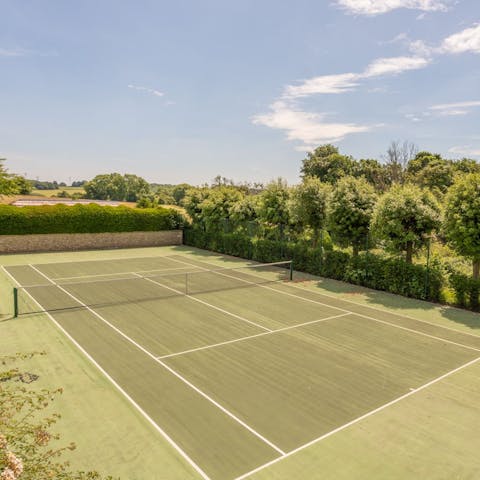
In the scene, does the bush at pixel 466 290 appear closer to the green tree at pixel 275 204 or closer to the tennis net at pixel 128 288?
the tennis net at pixel 128 288

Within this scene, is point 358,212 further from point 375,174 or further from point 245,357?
point 375,174

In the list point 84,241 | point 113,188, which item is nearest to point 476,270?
point 84,241

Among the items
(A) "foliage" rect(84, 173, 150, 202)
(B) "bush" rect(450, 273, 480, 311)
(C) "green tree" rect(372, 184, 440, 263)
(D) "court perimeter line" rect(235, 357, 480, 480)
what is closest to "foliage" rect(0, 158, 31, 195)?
(D) "court perimeter line" rect(235, 357, 480, 480)

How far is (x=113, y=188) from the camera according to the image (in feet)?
374

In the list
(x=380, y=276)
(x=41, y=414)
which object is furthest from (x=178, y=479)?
(x=380, y=276)

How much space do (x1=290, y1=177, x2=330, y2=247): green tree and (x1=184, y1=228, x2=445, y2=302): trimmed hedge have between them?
1.60 metres

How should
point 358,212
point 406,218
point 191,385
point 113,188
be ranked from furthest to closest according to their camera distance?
point 113,188 < point 358,212 < point 406,218 < point 191,385

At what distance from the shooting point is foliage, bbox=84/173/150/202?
115 m

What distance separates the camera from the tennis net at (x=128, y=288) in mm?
15859

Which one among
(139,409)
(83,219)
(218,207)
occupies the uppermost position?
(218,207)

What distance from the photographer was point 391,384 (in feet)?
31.9

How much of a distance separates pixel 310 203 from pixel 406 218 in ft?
20.8

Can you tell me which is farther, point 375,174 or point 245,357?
point 375,174

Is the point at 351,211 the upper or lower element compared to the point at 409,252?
upper
